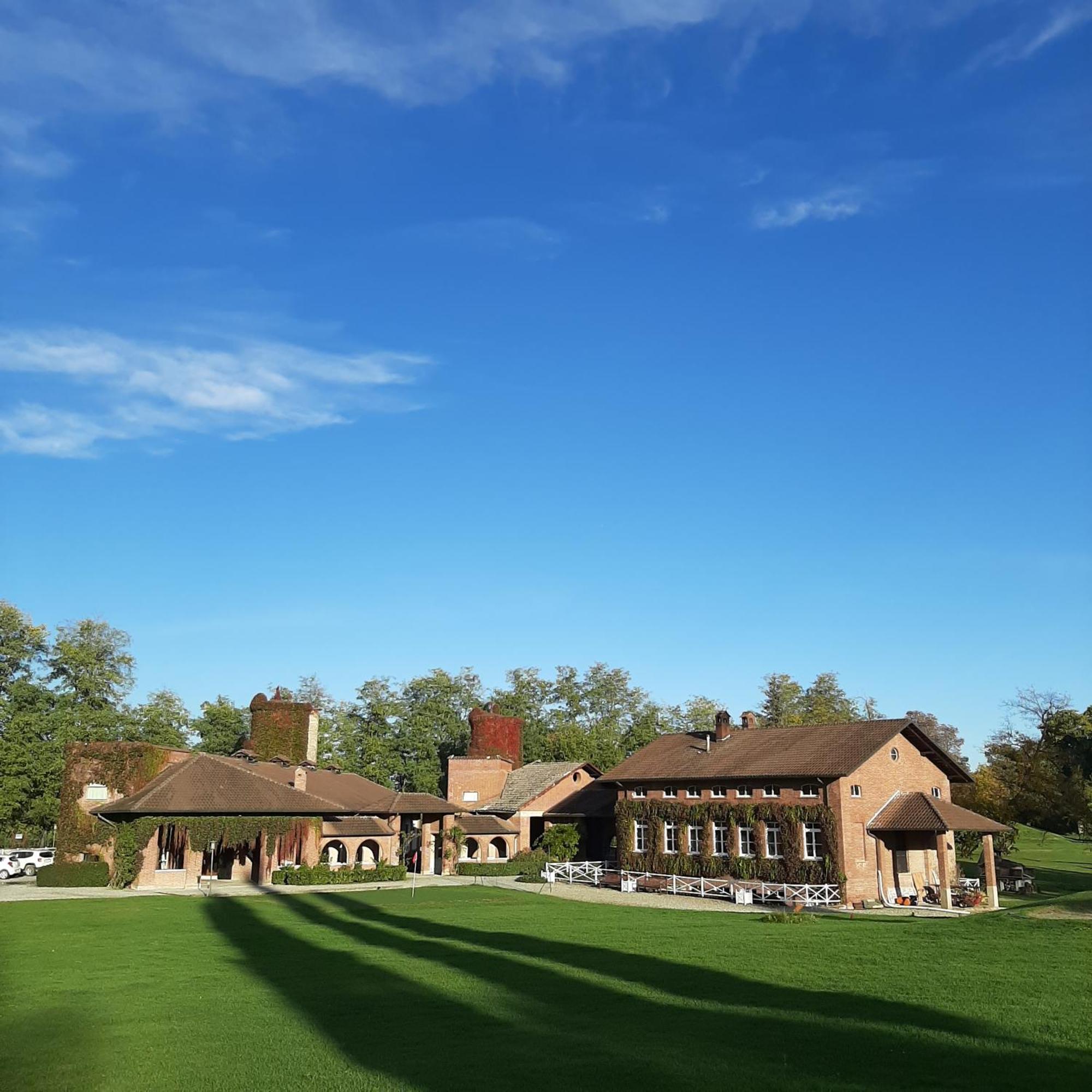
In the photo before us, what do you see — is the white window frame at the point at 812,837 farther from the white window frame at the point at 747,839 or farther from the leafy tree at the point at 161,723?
the leafy tree at the point at 161,723

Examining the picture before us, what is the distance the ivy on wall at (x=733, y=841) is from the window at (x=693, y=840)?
5.9 inches

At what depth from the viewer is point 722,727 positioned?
4681cm

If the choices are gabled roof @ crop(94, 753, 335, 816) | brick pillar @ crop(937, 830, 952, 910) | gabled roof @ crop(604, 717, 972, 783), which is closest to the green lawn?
brick pillar @ crop(937, 830, 952, 910)

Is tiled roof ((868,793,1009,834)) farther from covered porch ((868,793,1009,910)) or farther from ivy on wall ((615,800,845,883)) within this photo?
ivy on wall ((615,800,845,883))

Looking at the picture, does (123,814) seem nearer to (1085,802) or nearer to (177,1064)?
(177,1064)

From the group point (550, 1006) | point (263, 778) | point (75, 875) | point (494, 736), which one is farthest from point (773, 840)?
point (75, 875)

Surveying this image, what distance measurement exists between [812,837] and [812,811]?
3.56 ft

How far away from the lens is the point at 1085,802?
160ft

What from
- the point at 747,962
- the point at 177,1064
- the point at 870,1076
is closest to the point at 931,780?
the point at 747,962

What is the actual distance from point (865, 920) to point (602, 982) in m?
15.5

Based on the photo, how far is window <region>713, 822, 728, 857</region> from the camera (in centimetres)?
4156

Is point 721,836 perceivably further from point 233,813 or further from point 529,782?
point 233,813

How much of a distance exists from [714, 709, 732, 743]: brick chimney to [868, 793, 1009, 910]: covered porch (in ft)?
28.9

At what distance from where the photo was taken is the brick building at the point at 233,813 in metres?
42.2
